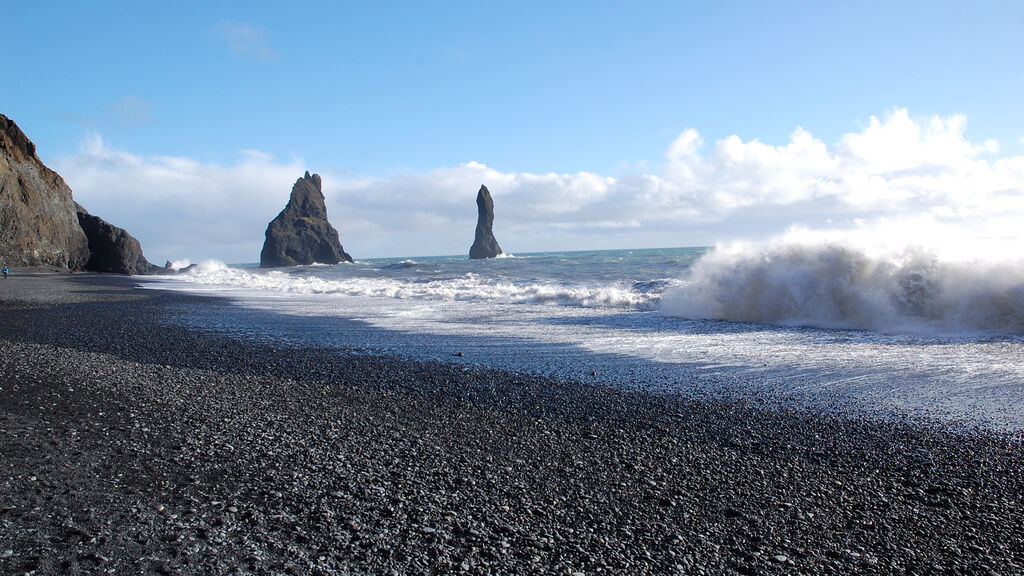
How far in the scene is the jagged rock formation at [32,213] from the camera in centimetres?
3891

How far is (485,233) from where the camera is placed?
120 m

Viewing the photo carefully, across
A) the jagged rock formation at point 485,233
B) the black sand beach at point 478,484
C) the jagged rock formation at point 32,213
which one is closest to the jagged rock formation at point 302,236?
the jagged rock formation at point 485,233

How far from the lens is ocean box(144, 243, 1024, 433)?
253 inches

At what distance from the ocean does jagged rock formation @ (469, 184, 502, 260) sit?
10049 cm

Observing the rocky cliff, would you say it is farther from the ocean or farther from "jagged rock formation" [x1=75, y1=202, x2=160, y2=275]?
the ocean

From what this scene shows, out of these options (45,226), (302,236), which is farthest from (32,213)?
(302,236)

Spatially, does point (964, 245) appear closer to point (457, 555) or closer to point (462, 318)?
point (462, 318)

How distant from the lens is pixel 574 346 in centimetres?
944

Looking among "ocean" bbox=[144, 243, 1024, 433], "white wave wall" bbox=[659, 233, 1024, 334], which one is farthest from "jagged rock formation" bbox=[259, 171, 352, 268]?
"white wave wall" bbox=[659, 233, 1024, 334]

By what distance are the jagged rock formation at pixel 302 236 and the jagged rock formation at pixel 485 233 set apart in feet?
81.1

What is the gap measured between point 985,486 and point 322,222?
111 meters

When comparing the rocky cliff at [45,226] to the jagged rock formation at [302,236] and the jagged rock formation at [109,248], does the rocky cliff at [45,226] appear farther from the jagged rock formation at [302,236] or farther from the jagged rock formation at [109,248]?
the jagged rock formation at [302,236]

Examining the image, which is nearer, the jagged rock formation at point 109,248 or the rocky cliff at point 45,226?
the rocky cliff at point 45,226

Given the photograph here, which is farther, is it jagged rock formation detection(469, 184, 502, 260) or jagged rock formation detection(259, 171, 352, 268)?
jagged rock formation detection(469, 184, 502, 260)
